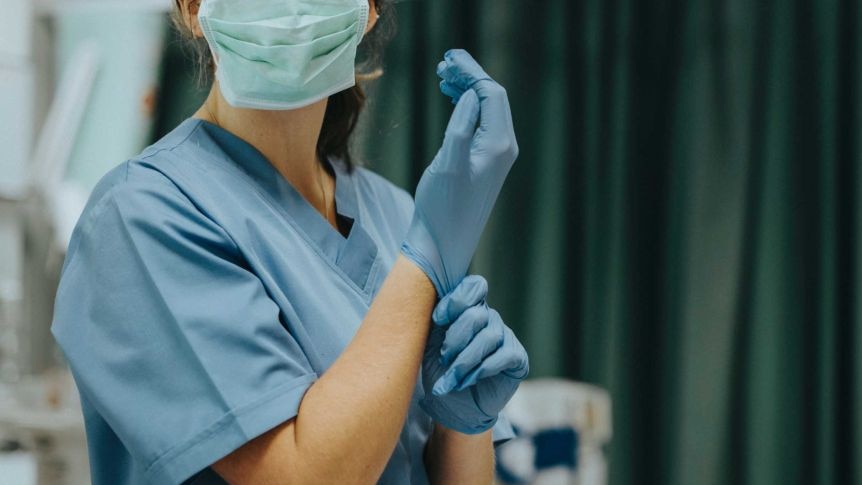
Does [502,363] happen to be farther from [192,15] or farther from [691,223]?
[691,223]

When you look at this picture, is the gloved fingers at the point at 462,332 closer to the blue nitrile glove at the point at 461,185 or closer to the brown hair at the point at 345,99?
the blue nitrile glove at the point at 461,185

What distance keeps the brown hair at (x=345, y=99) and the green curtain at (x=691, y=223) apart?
0.79 metres

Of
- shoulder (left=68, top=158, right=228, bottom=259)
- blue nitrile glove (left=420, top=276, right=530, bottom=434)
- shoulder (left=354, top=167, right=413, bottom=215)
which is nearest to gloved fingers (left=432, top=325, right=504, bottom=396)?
blue nitrile glove (left=420, top=276, right=530, bottom=434)

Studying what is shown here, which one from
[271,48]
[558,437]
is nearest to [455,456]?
[271,48]

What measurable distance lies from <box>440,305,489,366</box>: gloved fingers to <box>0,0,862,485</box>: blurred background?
4.39 ft

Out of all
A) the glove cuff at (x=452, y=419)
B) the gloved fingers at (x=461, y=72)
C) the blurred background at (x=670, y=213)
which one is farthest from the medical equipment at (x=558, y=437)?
the gloved fingers at (x=461, y=72)

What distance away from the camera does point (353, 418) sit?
72 centimetres

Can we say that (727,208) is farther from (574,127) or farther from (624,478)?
(624,478)

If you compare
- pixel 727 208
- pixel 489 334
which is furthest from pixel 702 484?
pixel 489 334

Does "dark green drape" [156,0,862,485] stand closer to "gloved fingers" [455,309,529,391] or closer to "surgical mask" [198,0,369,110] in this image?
"surgical mask" [198,0,369,110]

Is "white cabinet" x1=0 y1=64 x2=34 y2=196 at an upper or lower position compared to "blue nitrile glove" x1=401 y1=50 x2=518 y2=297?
lower

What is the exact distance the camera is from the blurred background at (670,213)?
6.59ft

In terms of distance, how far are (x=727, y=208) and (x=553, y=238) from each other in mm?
404

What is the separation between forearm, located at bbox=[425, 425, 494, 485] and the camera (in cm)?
94
